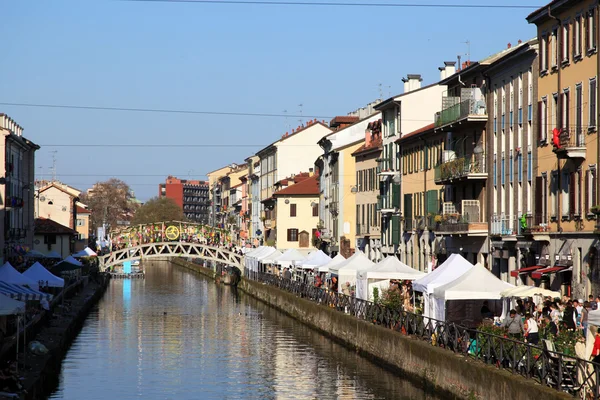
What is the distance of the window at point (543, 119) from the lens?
1579 inches

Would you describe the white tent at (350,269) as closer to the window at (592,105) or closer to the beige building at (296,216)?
the window at (592,105)

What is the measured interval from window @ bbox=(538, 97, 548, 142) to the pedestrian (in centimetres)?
1327

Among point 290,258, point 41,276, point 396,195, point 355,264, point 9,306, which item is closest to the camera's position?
point 9,306

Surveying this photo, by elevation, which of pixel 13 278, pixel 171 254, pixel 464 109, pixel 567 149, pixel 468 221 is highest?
pixel 464 109

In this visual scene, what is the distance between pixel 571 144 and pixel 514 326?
1051 centimetres

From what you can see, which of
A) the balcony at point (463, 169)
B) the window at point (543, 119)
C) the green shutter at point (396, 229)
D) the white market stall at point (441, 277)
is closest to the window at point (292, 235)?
the green shutter at point (396, 229)

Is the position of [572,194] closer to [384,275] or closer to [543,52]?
[543,52]

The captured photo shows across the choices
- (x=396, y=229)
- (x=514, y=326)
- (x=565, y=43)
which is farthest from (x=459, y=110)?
(x=514, y=326)

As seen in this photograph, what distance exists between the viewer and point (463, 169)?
50031mm

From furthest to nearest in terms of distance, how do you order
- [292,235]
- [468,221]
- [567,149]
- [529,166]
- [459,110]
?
[292,235] → [459,110] → [468,221] → [529,166] → [567,149]

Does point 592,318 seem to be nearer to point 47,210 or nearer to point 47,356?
point 47,356

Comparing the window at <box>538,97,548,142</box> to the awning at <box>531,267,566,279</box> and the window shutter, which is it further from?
the awning at <box>531,267,566,279</box>

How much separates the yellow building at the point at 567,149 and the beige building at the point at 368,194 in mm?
30569

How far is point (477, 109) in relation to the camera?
49.3 metres
